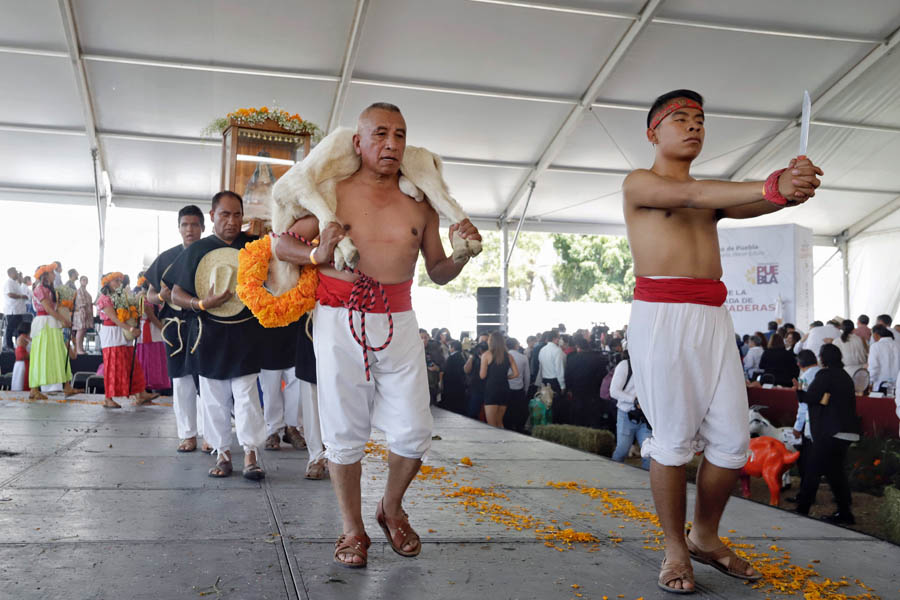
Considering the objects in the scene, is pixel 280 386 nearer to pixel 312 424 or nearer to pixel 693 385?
pixel 312 424

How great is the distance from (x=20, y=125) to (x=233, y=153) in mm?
11204

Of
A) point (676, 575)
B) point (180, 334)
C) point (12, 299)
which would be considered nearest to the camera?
point (676, 575)

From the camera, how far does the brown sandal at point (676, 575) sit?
2750 millimetres

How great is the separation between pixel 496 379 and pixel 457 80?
23.1 ft

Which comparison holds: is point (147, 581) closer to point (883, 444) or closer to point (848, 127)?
point (883, 444)

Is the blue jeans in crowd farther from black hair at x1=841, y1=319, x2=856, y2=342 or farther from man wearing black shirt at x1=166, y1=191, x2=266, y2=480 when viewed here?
black hair at x1=841, y1=319, x2=856, y2=342

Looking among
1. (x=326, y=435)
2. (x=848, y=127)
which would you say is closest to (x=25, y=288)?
(x=326, y=435)

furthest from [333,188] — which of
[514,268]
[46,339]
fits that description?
[514,268]

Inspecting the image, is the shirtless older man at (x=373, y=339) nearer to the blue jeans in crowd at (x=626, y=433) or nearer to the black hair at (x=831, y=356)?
the black hair at (x=831, y=356)

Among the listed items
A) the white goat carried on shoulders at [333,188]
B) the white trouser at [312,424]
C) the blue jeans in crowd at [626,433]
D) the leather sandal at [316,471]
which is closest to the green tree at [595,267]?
the blue jeans in crowd at [626,433]

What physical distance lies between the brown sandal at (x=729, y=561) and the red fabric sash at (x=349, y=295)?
4.89ft

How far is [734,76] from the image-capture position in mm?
15406

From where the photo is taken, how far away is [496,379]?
10719 mm

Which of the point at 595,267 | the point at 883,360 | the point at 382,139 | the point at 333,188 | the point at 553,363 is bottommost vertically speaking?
the point at 553,363
